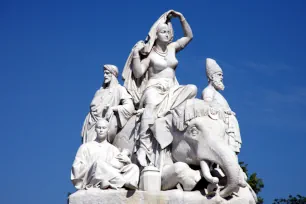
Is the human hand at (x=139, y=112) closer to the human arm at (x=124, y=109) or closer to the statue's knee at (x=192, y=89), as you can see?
the human arm at (x=124, y=109)

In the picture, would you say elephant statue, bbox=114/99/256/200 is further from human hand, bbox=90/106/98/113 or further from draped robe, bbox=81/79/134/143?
human hand, bbox=90/106/98/113

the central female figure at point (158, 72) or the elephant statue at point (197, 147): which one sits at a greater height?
the central female figure at point (158, 72)

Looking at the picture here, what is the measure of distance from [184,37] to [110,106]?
2.47 metres

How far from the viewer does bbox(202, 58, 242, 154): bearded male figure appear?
1256cm

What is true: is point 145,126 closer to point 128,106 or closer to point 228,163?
point 128,106

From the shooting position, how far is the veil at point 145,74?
13.6 metres

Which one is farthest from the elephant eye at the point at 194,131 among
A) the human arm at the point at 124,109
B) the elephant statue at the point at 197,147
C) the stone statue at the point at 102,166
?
the human arm at the point at 124,109

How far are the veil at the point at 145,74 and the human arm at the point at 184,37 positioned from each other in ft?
0.62

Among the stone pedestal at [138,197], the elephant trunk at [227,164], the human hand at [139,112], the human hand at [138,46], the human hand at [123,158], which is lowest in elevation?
the stone pedestal at [138,197]

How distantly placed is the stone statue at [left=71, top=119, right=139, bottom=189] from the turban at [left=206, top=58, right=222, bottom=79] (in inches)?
104

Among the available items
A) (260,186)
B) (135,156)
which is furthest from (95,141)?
(260,186)

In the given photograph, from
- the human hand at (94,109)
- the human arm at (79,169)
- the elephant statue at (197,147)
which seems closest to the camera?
the elephant statue at (197,147)

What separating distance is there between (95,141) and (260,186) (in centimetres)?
1389

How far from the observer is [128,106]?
43.4 ft
